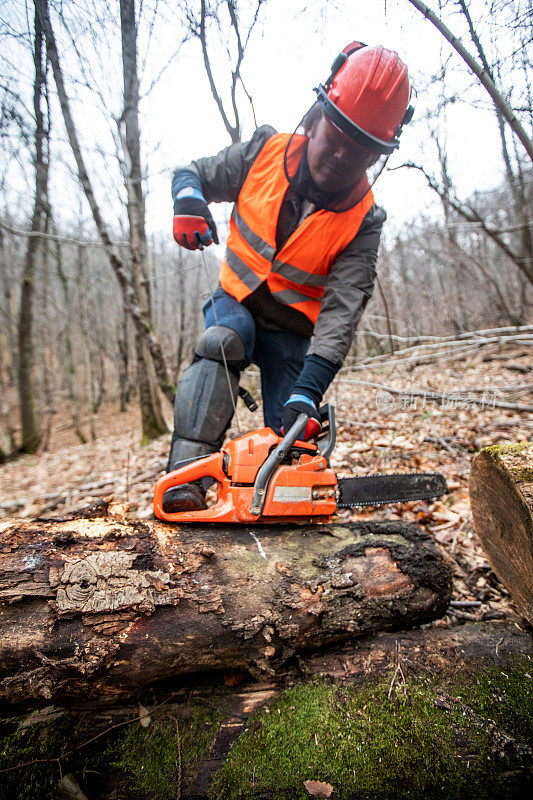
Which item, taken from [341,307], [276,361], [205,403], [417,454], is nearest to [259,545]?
[205,403]

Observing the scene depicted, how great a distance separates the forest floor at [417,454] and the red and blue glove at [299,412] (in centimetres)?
106

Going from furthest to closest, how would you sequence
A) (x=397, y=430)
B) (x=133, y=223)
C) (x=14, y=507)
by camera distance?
(x=133, y=223) → (x=14, y=507) → (x=397, y=430)

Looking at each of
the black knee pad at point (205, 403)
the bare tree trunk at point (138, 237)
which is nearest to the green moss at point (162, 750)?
the black knee pad at point (205, 403)

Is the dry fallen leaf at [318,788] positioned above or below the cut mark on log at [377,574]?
below

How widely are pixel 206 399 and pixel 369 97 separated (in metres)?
1.61

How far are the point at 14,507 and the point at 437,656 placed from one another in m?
4.74

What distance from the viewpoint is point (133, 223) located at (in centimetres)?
643

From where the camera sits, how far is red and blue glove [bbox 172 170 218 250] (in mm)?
1998

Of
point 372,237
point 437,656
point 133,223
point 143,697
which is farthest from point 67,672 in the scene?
point 133,223

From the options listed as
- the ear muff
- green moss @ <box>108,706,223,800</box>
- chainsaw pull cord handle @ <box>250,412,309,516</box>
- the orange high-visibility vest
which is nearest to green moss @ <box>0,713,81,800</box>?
green moss @ <box>108,706,223,800</box>

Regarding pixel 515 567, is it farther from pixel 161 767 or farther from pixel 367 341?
pixel 367 341

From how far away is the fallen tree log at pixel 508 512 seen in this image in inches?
55.9

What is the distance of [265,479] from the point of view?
1735 millimetres

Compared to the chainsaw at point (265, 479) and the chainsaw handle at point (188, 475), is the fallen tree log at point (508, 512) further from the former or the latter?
the chainsaw handle at point (188, 475)
